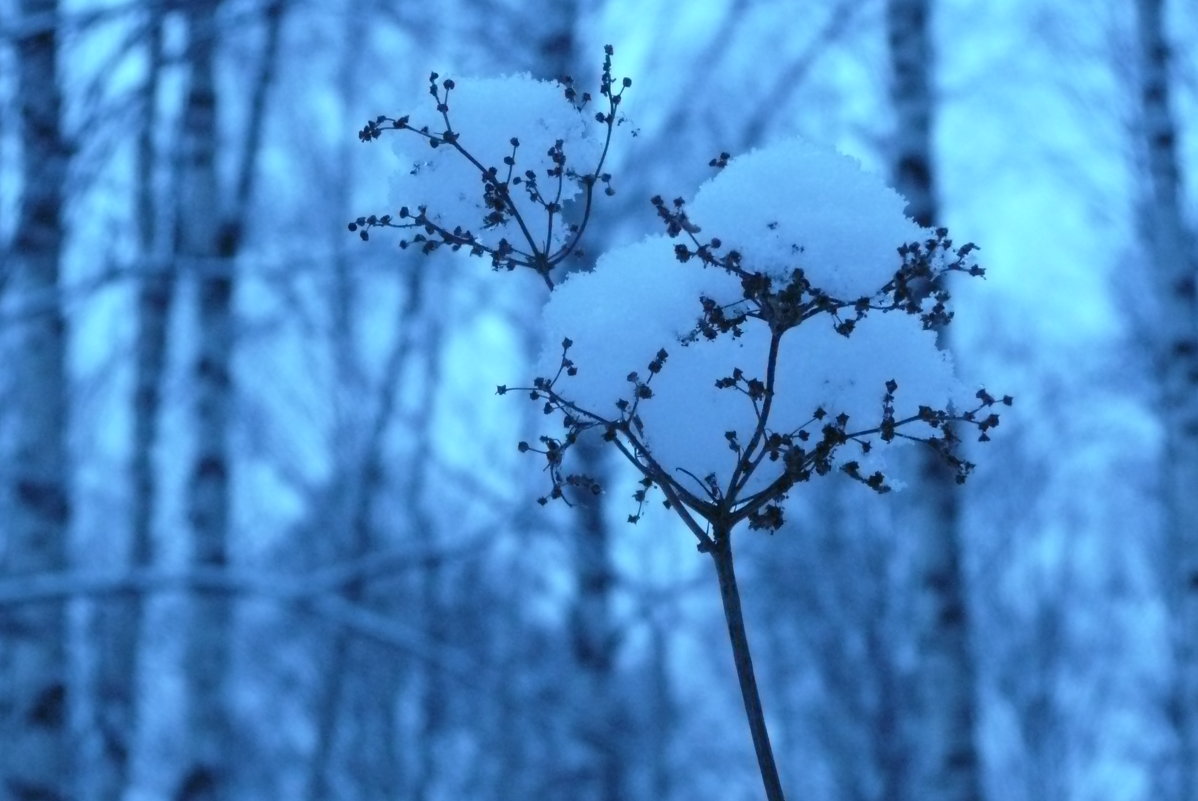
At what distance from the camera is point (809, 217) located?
45.5 inches

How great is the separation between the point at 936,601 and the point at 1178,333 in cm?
188

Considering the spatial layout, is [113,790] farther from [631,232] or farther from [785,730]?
[785,730]

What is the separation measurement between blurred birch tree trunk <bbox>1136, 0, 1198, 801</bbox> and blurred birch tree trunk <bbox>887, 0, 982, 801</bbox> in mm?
1255

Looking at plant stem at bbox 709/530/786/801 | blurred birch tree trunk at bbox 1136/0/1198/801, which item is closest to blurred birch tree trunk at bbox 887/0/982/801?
blurred birch tree trunk at bbox 1136/0/1198/801

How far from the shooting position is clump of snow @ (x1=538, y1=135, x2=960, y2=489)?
115cm

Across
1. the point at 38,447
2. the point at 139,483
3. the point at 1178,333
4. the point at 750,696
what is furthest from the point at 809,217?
the point at 139,483

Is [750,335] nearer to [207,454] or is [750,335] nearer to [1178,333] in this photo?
[1178,333]

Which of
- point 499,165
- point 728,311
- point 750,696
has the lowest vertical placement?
point 750,696

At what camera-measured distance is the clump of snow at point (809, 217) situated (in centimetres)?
111

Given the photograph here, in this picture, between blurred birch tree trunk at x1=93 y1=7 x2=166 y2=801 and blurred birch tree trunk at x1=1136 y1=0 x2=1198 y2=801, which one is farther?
blurred birch tree trunk at x1=93 y1=7 x2=166 y2=801

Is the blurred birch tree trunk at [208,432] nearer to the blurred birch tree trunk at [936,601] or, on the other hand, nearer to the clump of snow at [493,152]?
the blurred birch tree trunk at [936,601]

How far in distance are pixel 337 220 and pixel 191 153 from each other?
5583mm

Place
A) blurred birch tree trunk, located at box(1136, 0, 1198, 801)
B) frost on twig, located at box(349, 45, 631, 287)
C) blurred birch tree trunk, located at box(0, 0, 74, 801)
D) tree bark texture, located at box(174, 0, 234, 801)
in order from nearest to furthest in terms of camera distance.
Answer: frost on twig, located at box(349, 45, 631, 287) → blurred birch tree trunk, located at box(0, 0, 74, 801) → blurred birch tree trunk, located at box(1136, 0, 1198, 801) → tree bark texture, located at box(174, 0, 234, 801)

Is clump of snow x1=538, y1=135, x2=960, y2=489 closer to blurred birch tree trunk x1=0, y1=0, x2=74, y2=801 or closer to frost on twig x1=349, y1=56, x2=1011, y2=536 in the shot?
frost on twig x1=349, y1=56, x2=1011, y2=536
